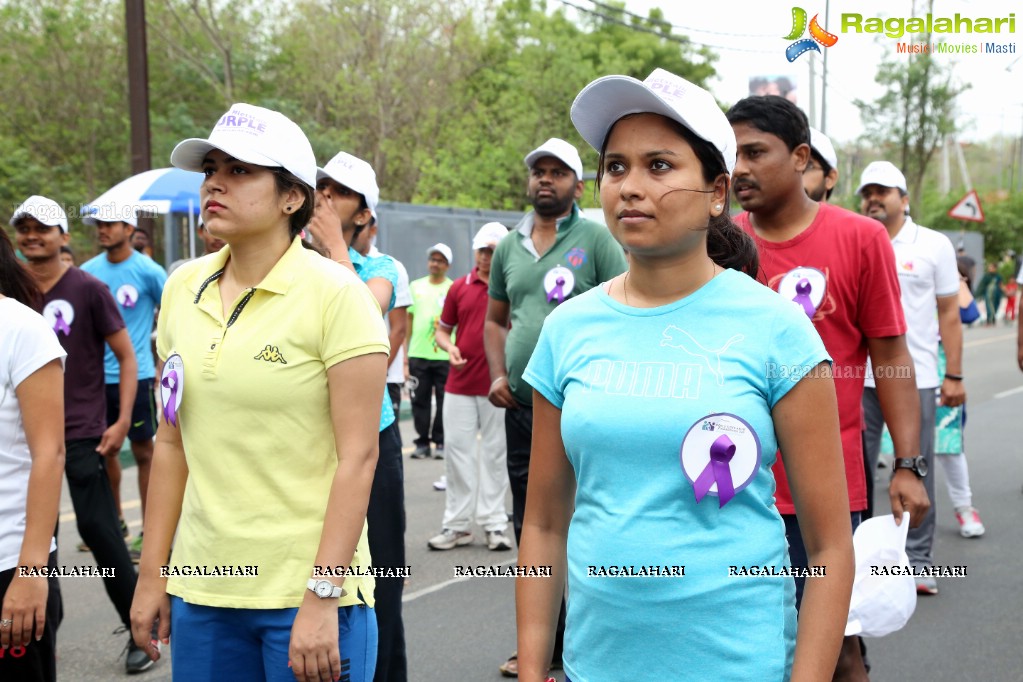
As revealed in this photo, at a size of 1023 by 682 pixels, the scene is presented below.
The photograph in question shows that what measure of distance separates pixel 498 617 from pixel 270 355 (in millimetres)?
3441

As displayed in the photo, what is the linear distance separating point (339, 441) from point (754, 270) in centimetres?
104

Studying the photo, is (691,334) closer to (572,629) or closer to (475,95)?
(572,629)

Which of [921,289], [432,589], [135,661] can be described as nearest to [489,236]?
[432,589]

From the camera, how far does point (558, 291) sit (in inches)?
190

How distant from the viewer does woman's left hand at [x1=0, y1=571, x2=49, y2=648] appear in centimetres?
295

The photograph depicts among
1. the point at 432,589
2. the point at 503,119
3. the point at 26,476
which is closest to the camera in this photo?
the point at 26,476

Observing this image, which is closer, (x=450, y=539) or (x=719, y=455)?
(x=719, y=455)

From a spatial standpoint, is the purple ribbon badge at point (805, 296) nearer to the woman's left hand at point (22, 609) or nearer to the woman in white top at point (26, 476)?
the woman in white top at point (26, 476)

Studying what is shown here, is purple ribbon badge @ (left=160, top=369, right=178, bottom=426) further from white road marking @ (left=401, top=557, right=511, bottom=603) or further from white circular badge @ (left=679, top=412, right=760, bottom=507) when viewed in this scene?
white road marking @ (left=401, top=557, right=511, bottom=603)

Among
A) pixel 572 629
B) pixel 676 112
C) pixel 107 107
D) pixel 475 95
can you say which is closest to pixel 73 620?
pixel 572 629

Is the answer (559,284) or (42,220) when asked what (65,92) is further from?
(559,284)

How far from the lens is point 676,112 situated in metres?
1.93

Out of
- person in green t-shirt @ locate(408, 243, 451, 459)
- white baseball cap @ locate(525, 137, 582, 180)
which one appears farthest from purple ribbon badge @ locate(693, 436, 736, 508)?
person in green t-shirt @ locate(408, 243, 451, 459)

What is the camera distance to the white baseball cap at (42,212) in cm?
520
